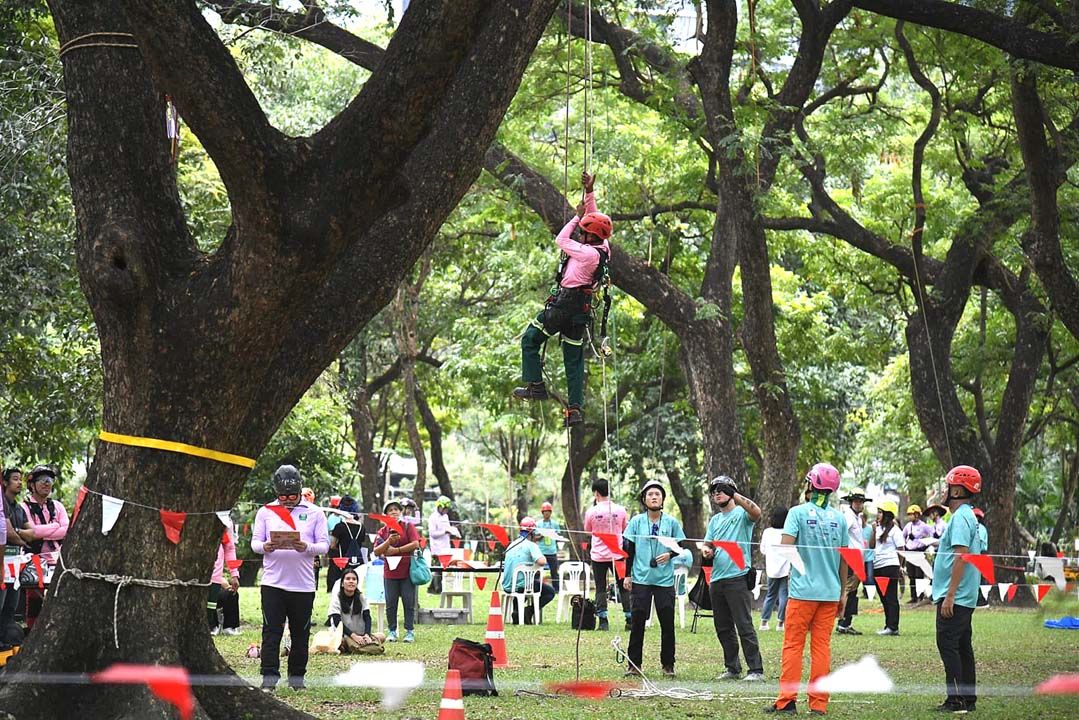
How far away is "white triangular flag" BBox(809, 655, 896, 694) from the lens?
9453mm

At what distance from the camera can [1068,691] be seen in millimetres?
10656

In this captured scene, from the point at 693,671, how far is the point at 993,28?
6.68m

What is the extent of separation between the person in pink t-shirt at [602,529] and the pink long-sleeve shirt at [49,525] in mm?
6249

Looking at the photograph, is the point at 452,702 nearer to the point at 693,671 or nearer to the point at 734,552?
the point at 734,552

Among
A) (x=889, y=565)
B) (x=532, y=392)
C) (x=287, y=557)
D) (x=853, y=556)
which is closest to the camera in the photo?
(x=287, y=557)

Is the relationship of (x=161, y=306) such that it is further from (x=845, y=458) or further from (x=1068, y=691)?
(x=845, y=458)

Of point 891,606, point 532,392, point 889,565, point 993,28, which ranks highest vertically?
point 993,28

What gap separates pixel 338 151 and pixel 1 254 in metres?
8.66

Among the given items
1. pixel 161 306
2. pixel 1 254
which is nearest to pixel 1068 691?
pixel 161 306

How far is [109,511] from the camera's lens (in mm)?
7266

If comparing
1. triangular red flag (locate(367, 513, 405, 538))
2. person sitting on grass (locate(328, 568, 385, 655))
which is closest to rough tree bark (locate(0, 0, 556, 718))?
person sitting on grass (locate(328, 568, 385, 655))

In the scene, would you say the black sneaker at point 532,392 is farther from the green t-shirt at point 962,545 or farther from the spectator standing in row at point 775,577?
the spectator standing in row at point 775,577

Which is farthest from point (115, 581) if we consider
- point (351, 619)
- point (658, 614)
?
point (351, 619)

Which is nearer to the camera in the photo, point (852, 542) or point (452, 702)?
point (452, 702)
